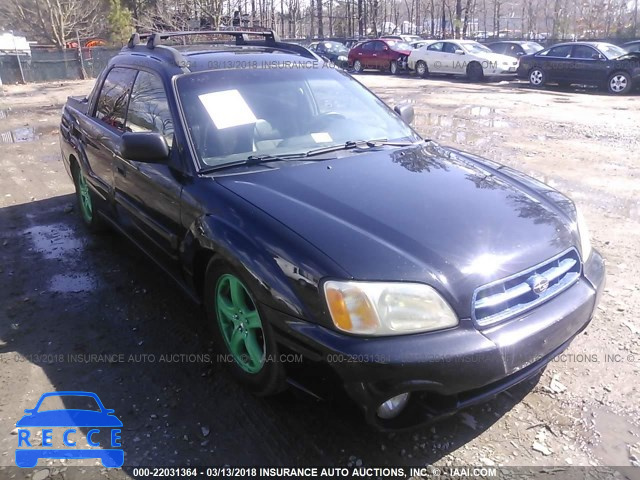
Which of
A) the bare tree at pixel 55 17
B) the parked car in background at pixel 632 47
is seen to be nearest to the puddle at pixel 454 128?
the parked car in background at pixel 632 47

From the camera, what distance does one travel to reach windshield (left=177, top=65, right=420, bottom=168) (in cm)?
316

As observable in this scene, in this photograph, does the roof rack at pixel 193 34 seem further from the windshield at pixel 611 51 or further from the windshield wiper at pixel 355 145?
the windshield at pixel 611 51

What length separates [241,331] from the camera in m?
2.80

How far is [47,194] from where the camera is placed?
6535 mm

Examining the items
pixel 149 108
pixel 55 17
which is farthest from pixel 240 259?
pixel 55 17

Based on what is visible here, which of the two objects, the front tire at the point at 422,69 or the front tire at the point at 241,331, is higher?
the front tire at the point at 422,69

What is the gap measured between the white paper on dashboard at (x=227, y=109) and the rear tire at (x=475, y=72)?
18554mm

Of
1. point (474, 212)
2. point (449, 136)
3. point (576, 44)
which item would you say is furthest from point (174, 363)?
point (576, 44)

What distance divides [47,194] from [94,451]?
16.1ft

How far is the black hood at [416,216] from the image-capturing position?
223 cm

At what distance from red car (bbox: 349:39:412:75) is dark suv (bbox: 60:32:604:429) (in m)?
20.7

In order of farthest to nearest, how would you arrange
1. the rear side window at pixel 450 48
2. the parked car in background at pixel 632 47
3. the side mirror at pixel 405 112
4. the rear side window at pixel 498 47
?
the rear side window at pixel 498 47 < the rear side window at pixel 450 48 < the parked car in background at pixel 632 47 < the side mirror at pixel 405 112

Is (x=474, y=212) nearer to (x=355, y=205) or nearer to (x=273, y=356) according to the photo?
(x=355, y=205)

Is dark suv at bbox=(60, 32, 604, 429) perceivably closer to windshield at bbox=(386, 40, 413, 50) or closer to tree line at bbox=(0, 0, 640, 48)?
tree line at bbox=(0, 0, 640, 48)
